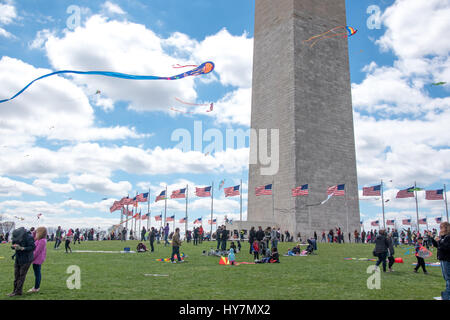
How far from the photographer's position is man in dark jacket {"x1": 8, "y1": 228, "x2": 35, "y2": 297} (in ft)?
30.9

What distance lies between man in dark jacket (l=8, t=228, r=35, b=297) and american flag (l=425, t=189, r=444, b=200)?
39.7 m

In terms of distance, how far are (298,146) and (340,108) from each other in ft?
30.8

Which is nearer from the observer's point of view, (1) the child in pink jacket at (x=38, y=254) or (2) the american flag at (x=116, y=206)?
(1) the child in pink jacket at (x=38, y=254)

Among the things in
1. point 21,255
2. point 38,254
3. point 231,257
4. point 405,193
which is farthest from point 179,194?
point 21,255

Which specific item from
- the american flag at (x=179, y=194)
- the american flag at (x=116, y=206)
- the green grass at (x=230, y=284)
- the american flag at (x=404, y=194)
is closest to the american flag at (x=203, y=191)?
the american flag at (x=179, y=194)

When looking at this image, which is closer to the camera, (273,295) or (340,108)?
(273,295)

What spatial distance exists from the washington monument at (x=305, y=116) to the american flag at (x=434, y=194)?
989cm

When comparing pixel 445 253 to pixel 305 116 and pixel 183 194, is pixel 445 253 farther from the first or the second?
pixel 305 116

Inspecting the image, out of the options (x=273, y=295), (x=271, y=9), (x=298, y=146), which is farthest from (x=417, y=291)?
(x=271, y=9)

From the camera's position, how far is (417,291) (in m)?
10.4

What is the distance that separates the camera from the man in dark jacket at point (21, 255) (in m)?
9.41

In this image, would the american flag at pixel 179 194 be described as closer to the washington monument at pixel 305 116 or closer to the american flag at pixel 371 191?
the washington monument at pixel 305 116

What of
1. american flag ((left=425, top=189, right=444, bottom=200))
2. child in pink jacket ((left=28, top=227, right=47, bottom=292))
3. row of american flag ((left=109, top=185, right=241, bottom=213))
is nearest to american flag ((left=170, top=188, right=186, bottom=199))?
row of american flag ((left=109, top=185, right=241, bottom=213))
